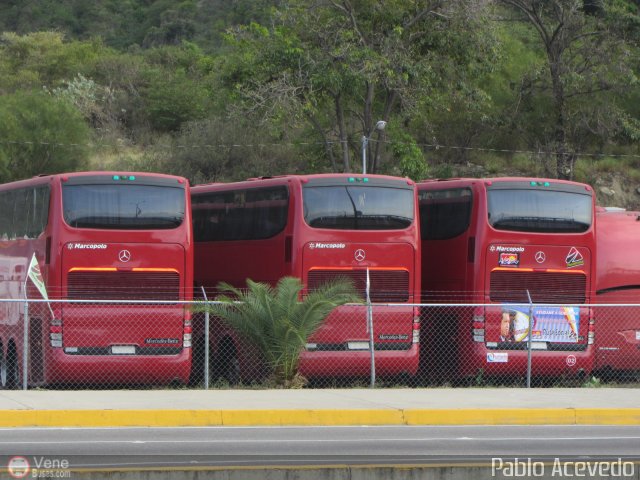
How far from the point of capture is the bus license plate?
20.4m

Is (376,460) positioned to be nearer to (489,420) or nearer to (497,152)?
(489,420)

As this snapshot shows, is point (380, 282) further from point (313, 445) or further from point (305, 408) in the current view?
point (313, 445)

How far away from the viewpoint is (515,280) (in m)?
22.9

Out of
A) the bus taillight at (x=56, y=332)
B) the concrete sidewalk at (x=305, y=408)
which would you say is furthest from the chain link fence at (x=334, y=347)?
the concrete sidewalk at (x=305, y=408)

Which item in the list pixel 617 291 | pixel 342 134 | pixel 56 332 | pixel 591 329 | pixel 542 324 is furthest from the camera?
pixel 342 134

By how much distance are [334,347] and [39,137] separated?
129ft

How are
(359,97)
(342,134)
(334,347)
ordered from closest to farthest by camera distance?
(334,347), (342,134), (359,97)

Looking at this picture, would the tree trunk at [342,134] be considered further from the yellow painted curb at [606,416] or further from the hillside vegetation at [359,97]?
the yellow painted curb at [606,416]

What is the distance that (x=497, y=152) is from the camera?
2264 inches

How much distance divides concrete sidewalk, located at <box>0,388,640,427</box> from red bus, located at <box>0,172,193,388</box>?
1469 mm

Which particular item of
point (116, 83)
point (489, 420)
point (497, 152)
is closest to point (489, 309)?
point (489, 420)

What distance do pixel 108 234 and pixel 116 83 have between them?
5788cm

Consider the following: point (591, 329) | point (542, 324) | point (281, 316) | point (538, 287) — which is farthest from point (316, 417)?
point (591, 329)

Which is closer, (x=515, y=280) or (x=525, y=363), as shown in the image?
(x=525, y=363)
